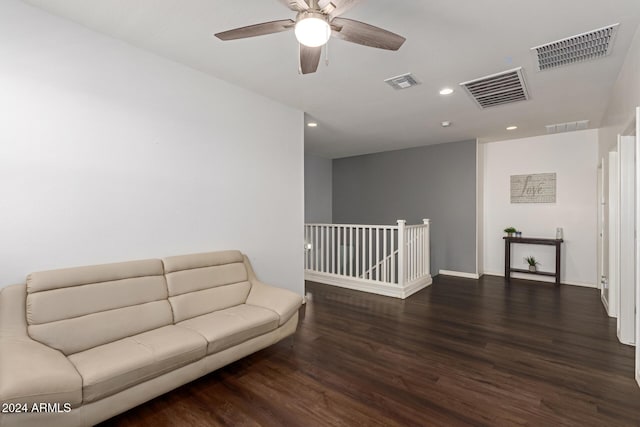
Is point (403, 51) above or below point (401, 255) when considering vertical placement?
above

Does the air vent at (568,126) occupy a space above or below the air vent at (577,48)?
below

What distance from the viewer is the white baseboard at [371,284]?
460 centimetres

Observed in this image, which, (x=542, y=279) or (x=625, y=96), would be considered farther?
(x=542, y=279)

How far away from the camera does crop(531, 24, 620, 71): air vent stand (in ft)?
7.88

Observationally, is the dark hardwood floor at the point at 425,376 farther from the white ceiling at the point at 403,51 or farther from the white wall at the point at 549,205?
the white ceiling at the point at 403,51

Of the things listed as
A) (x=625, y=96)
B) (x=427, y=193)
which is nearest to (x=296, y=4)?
(x=625, y=96)

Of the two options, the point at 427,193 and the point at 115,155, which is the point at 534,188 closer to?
the point at 427,193

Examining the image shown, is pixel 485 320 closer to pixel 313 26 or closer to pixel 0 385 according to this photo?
pixel 313 26

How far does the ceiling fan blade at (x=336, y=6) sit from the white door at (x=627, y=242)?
294 cm

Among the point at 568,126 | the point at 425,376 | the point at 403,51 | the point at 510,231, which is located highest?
the point at 403,51

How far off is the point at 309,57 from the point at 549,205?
552 centimetres

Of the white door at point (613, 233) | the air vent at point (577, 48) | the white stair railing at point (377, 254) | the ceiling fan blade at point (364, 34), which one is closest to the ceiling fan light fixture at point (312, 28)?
the ceiling fan blade at point (364, 34)

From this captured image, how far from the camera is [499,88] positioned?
3.42 meters

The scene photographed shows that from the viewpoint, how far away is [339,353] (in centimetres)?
279
